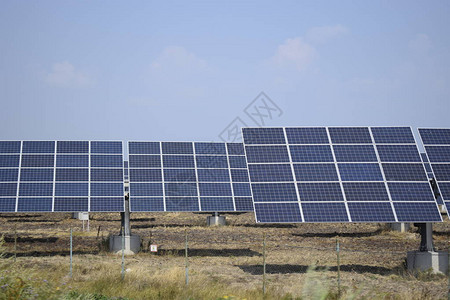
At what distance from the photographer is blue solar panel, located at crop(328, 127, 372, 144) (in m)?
24.4

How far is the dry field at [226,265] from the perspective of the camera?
1555cm

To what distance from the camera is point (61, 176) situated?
29.0m

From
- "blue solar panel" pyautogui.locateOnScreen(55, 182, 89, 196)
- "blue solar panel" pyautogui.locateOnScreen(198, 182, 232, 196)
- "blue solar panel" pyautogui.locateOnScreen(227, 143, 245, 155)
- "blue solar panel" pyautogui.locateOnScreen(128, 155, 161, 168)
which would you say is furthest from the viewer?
"blue solar panel" pyautogui.locateOnScreen(227, 143, 245, 155)

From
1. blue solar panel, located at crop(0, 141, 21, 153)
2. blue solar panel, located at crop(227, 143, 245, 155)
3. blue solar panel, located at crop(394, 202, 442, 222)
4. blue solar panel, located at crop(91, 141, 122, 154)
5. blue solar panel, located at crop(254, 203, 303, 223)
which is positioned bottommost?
blue solar panel, located at crop(394, 202, 442, 222)

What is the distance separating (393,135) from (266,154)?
18.5ft

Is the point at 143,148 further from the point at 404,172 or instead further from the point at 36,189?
the point at 404,172

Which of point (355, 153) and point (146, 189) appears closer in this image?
point (355, 153)

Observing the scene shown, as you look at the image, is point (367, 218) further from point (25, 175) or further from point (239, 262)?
point (25, 175)

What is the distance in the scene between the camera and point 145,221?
2046 inches

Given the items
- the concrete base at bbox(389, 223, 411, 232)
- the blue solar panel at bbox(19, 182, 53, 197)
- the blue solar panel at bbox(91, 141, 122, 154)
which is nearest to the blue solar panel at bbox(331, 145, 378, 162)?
the blue solar panel at bbox(91, 141, 122, 154)

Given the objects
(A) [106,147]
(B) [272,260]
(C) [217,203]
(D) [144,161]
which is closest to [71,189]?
(A) [106,147]

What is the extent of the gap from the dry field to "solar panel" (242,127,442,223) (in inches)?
75.9

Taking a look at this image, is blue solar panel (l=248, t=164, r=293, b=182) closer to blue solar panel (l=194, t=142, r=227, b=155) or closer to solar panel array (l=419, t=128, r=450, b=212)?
solar panel array (l=419, t=128, r=450, b=212)

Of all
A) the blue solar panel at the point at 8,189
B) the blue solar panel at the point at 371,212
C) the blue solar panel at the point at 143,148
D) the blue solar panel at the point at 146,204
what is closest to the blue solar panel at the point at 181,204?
the blue solar panel at the point at 146,204
